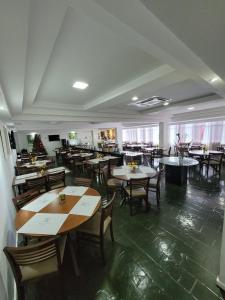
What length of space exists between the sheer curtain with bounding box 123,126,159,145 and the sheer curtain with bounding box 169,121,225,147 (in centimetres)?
145

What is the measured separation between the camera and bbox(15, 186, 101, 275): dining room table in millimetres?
1523

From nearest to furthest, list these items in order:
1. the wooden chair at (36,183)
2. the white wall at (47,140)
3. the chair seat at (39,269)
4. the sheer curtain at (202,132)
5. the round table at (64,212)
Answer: the chair seat at (39,269) → the round table at (64,212) → the wooden chair at (36,183) → the sheer curtain at (202,132) → the white wall at (47,140)

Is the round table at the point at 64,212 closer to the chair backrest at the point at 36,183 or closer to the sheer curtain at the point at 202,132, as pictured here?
the chair backrest at the point at 36,183

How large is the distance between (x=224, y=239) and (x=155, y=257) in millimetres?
878

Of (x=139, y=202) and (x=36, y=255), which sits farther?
(x=139, y=202)

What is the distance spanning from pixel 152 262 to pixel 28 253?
1.46m

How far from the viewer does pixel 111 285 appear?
155cm

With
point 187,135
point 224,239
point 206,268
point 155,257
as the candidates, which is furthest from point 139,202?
point 187,135

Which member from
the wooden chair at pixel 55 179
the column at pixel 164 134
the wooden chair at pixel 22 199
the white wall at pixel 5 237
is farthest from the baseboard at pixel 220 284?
the column at pixel 164 134

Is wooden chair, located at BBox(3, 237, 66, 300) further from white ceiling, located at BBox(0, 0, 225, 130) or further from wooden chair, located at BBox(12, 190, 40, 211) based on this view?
white ceiling, located at BBox(0, 0, 225, 130)

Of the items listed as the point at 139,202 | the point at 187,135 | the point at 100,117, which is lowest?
the point at 139,202

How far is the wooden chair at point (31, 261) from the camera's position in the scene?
1.22 m

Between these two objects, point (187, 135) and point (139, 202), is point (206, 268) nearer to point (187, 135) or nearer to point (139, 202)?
point (139, 202)

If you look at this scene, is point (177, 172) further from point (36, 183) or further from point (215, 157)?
point (36, 183)
